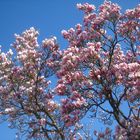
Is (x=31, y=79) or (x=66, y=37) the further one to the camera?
(x=31, y=79)

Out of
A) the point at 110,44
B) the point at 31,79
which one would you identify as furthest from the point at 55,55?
the point at 110,44

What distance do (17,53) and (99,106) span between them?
7.48 m

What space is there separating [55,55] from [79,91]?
604cm

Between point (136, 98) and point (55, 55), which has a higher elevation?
point (55, 55)

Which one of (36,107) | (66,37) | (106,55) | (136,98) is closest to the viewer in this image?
(136,98)

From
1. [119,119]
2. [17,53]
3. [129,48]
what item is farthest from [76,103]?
[17,53]

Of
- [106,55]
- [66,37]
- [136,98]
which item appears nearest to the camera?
[136,98]

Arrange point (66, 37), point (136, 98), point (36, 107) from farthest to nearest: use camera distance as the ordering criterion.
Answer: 1. point (36, 107)
2. point (66, 37)
3. point (136, 98)

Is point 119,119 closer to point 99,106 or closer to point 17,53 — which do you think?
point 99,106

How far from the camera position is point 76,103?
16.6 metres

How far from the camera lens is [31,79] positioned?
72.8ft

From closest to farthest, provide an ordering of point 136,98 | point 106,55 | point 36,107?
point 136,98, point 106,55, point 36,107

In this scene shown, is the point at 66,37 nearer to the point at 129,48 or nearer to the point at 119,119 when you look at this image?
the point at 129,48

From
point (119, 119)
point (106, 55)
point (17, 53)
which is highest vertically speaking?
point (17, 53)
